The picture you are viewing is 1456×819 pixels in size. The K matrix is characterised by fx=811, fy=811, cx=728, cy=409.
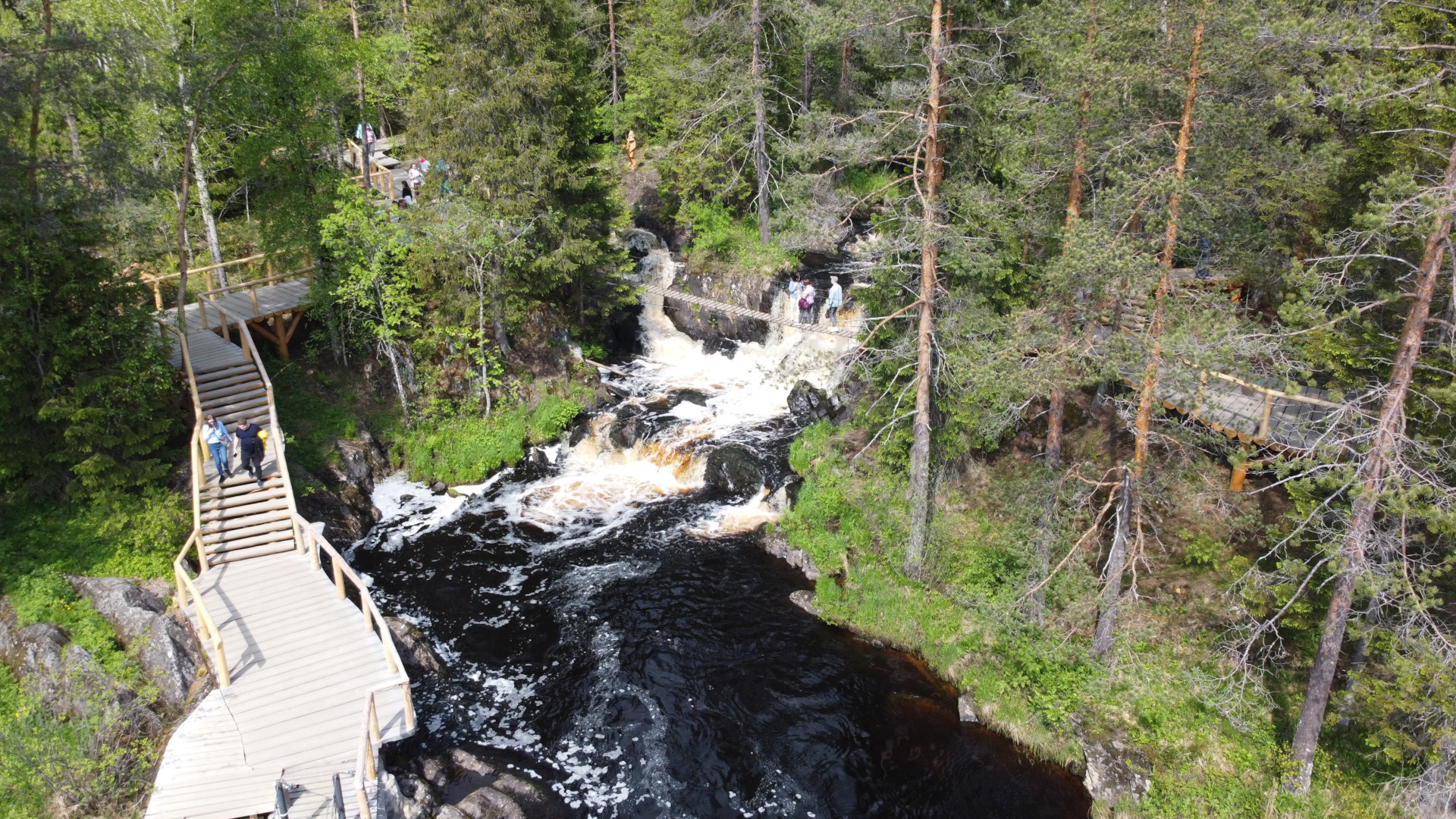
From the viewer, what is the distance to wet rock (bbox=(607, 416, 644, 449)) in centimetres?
2458

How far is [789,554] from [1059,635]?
22.1ft

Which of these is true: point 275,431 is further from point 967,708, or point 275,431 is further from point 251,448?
point 967,708

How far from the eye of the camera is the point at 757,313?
87.0 feet

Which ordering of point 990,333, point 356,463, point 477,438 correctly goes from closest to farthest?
point 990,333, point 356,463, point 477,438

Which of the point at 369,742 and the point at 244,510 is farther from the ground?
the point at 244,510

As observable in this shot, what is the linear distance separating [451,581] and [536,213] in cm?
1127

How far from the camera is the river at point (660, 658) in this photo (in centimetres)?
1387

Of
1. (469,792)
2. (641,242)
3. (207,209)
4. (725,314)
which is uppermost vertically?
(207,209)

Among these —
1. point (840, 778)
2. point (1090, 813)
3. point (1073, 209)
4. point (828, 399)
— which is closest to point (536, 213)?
point (828, 399)

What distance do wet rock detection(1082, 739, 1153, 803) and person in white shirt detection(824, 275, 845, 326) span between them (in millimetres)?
17092

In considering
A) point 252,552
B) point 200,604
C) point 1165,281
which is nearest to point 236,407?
point 252,552

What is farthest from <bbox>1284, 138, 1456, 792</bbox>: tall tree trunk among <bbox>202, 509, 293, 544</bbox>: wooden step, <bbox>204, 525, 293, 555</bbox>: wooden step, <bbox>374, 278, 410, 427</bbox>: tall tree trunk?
<bbox>374, 278, 410, 427</bbox>: tall tree trunk

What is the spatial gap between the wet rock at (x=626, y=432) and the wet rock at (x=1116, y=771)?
14.8m

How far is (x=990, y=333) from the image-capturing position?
15.4 meters
